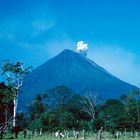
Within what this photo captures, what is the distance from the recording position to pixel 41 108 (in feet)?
310

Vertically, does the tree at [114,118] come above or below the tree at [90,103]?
below

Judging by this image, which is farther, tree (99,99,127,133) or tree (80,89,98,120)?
tree (80,89,98,120)

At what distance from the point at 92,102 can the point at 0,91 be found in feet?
196

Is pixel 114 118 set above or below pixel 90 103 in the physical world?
below

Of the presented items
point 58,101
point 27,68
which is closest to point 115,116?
point 27,68

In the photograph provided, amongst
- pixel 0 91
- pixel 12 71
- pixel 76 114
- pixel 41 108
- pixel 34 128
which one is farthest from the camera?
pixel 41 108

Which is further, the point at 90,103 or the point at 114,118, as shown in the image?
the point at 90,103

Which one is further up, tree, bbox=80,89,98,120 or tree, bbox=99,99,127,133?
tree, bbox=80,89,98,120

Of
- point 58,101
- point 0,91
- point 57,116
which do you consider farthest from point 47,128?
point 0,91

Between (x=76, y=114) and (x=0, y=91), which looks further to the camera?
(x=76, y=114)

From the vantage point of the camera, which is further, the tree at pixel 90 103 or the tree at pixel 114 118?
the tree at pixel 90 103

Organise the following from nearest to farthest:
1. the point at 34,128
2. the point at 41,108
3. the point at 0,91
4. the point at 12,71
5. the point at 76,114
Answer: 1. the point at 0,91
2. the point at 12,71
3. the point at 34,128
4. the point at 76,114
5. the point at 41,108

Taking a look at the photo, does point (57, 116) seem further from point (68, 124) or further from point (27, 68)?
point (27, 68)

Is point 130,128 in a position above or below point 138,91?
below
